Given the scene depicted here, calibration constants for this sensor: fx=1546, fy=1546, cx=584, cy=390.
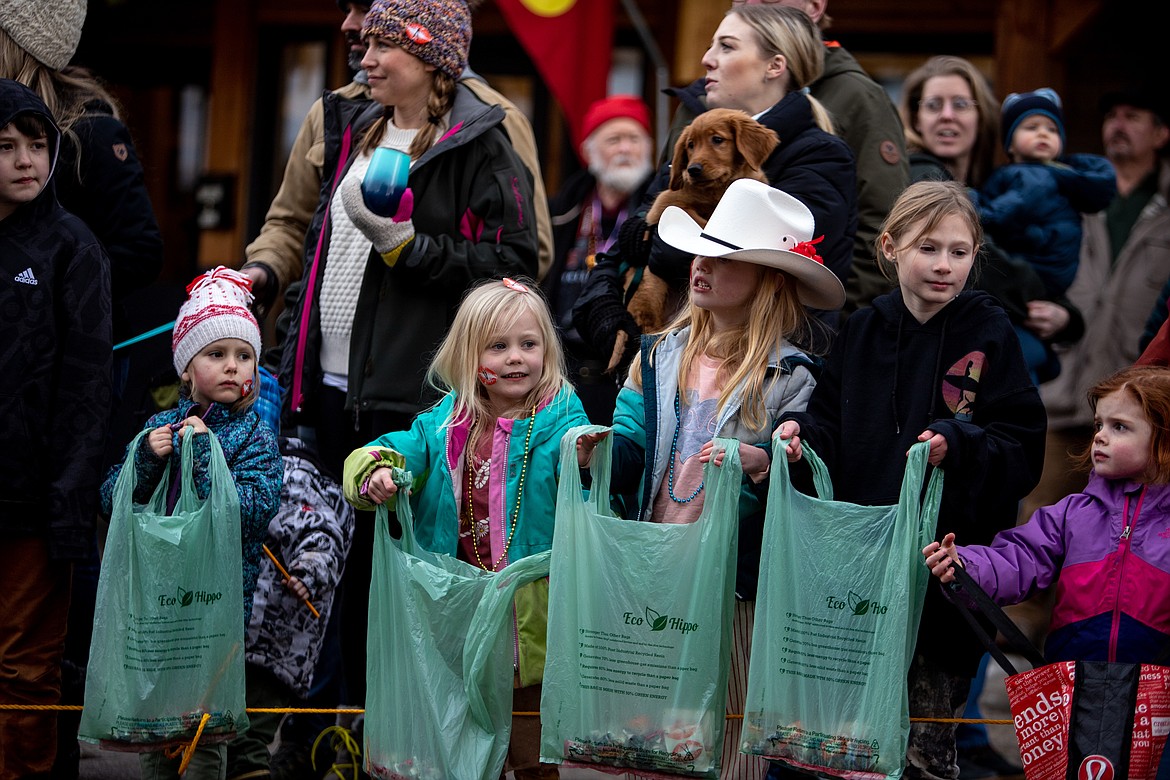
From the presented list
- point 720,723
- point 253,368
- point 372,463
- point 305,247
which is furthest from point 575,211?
point 720,723

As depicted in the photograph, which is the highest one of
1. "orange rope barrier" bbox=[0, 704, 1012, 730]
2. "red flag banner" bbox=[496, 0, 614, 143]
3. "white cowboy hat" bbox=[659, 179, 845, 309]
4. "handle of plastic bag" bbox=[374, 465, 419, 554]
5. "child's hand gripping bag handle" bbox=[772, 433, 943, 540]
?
"red flag banner" bbox=[496, 0, 614, 143]

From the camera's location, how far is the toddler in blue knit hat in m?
5.27

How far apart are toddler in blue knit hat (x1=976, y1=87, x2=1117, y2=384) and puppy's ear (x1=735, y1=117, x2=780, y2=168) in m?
1.24

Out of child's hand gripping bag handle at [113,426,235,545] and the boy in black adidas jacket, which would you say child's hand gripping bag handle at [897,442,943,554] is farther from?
the boy in black adidas jacket

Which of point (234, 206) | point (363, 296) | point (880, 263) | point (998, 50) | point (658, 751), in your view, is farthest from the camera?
point (234, 206)

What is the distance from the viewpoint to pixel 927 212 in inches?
150

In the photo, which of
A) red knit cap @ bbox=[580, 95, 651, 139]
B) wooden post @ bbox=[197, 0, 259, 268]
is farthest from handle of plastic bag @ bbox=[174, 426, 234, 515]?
wooden post @ bbox=[197, 0, 259, 268]

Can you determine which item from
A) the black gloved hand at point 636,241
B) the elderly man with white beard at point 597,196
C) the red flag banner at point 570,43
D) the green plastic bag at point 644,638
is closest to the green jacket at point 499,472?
the green plastic bag at point 644,638

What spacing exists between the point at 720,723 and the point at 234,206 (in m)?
6.44

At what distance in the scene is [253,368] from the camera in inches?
169

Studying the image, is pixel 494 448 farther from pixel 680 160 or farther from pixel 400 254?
pixel 680 160

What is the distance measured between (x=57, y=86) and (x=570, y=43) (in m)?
3.56

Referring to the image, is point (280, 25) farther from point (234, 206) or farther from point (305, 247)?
point (305, 247)

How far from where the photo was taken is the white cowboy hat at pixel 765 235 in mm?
3871
